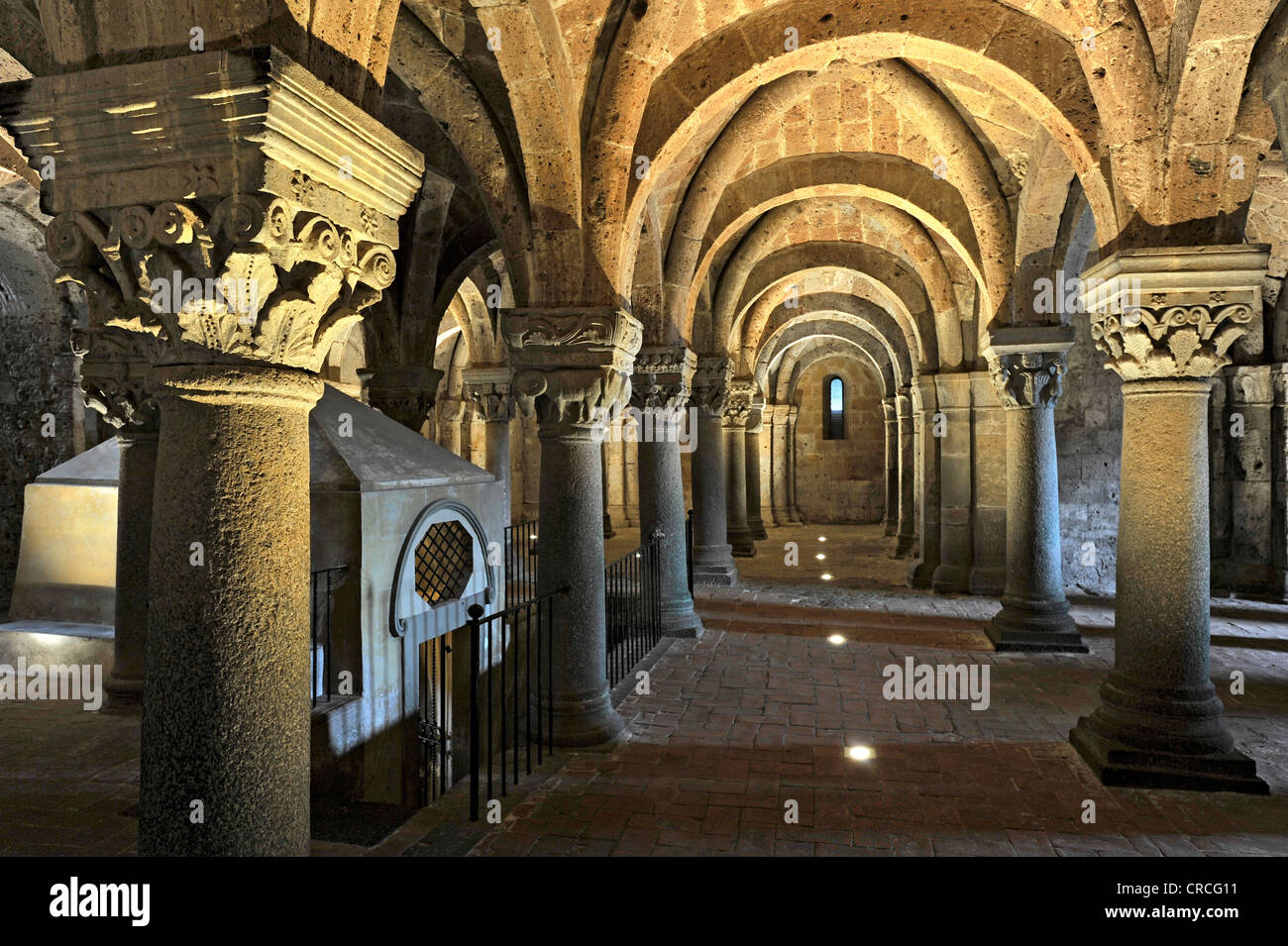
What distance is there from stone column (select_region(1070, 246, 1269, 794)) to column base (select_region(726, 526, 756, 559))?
9.85 metres

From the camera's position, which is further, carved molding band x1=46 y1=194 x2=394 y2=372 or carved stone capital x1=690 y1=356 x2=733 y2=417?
carved stone capital x1=690 y1=356 x2=733 y2=417

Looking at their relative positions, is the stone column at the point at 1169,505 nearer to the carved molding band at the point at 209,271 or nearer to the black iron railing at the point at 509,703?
the black iron railing at the point at 509,703

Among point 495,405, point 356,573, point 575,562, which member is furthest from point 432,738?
point 495,405

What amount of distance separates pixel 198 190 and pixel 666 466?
238 inches

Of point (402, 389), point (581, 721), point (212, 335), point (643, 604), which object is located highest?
point (402, 389)

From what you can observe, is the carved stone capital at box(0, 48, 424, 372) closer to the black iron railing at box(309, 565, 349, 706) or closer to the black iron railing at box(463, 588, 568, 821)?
the black iron railing at box(463, 588, 568, 821)

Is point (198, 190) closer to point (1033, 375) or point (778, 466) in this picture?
point (1033, 375)

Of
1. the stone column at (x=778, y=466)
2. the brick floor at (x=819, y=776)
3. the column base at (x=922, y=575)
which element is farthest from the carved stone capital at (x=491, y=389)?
the stone column at (x=778, y=466)

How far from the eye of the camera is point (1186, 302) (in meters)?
4.21

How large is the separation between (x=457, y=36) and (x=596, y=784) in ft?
15.0

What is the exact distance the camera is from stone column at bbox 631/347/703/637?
7.86m

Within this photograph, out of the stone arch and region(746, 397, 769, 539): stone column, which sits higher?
the stone arch

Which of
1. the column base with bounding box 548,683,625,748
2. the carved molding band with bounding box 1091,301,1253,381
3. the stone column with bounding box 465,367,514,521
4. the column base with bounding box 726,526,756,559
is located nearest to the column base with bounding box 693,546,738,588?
the stone column with bounding box 465,367,514,521

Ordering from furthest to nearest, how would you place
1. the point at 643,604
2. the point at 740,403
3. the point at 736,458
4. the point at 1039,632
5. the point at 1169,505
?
the point at 736,458 → the point at 740,403 → the point at 643,604 → the point at 1039,632 → the point at 1169,505
